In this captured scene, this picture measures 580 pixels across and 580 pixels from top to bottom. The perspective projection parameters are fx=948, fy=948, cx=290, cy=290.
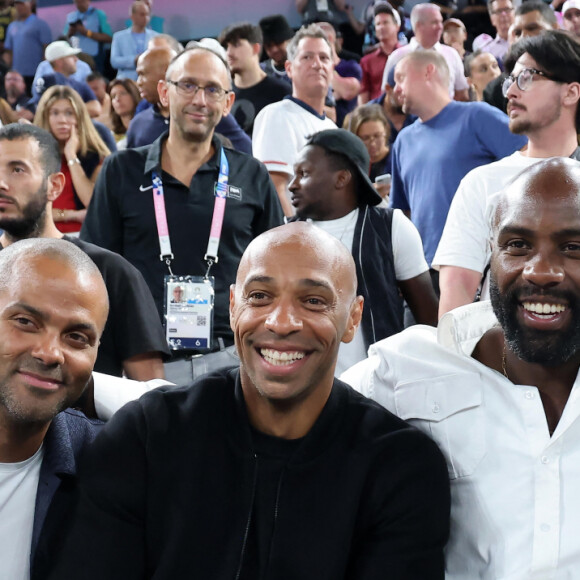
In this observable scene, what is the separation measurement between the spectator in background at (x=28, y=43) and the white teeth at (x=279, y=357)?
28.0 feet

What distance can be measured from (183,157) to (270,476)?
76.2 inches

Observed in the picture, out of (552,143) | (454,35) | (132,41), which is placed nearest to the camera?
(552,143)

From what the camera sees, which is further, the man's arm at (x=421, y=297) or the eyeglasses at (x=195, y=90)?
the eyeglasses at (x=195, y=90)

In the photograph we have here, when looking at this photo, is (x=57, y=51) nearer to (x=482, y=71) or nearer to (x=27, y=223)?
(x=482, y=71)

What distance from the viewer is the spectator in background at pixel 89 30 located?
32.1ft

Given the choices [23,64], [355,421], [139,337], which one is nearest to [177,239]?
[139,337]

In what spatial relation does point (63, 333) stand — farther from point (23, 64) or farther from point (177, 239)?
point (23, 64)

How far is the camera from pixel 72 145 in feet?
16.2

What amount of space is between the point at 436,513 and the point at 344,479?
7.8 inches

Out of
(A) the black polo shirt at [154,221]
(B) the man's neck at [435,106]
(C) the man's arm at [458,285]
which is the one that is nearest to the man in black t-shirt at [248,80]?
(B) the man's neck at [435,106]

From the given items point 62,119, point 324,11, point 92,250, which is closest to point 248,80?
point 62,119

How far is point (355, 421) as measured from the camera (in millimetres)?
1976

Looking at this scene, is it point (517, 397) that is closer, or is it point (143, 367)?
point (517, 397)

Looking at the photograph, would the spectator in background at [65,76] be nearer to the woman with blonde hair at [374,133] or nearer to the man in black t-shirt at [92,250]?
the woman with blonde hair at [374,133]
